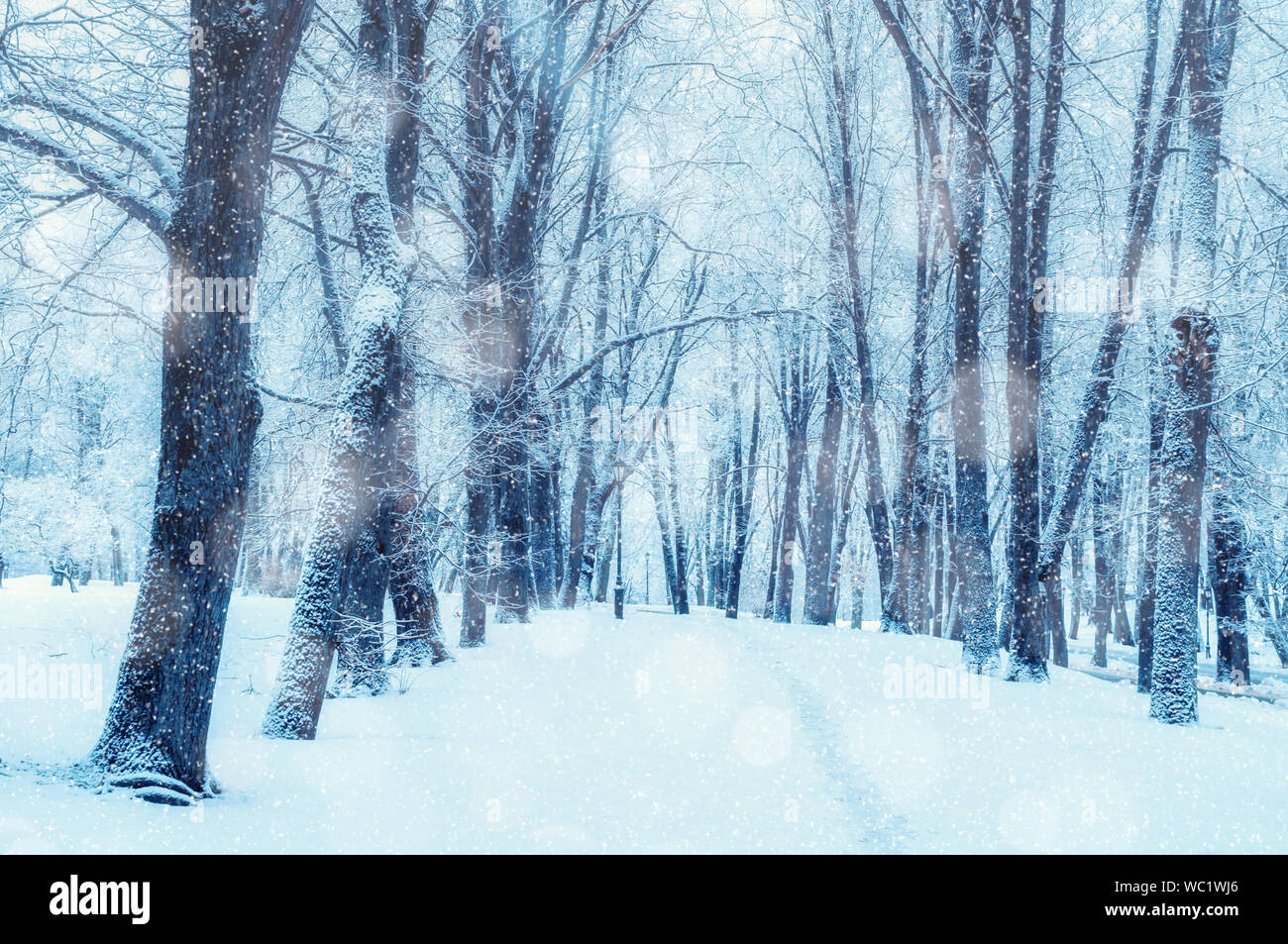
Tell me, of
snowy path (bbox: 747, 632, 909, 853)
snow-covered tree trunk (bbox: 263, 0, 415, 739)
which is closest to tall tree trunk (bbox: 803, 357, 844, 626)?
snowy path (bbox: 747, 632, 909, 853)

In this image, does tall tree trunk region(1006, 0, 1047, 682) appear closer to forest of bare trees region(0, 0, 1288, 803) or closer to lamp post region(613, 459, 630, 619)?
forest of bare trees region(0, 0, 1288, 803)

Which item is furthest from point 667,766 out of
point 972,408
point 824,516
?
point 824,516

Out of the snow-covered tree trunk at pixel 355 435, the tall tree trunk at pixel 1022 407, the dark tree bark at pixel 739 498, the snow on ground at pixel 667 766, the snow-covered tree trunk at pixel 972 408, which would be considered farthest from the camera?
the dark tree bark at pixel 739 498

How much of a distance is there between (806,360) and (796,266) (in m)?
5.85

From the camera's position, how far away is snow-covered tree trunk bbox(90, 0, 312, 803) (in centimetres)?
567

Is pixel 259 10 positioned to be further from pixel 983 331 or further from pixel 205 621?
pixel 983 331

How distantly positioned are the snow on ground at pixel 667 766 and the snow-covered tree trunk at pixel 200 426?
0.61m

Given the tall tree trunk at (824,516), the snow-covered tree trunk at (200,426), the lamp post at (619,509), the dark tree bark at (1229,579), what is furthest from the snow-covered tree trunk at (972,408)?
the lamp post at (619,509)

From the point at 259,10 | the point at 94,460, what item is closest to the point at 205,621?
the point at 259,10

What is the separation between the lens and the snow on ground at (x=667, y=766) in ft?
17.7

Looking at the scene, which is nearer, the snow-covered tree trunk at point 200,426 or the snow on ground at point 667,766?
the snow on ground at point 667,766

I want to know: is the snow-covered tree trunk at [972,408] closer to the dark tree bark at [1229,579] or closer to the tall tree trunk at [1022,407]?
the tall tree trunk at [1022,407]

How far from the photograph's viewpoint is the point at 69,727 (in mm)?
7352
